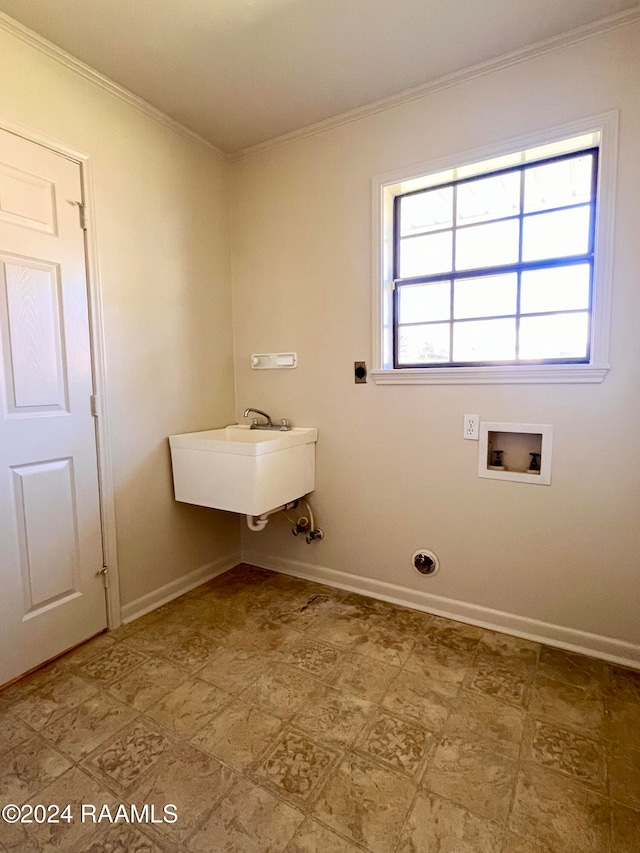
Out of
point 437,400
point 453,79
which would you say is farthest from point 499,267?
point 453,79

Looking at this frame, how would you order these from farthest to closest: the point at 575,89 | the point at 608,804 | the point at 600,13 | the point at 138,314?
the point at 138,314 < the point at 575,89 < the point at 600,13 < the point at 608,804

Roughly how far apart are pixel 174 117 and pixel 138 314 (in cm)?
107

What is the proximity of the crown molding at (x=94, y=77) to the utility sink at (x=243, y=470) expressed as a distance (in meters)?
1.66

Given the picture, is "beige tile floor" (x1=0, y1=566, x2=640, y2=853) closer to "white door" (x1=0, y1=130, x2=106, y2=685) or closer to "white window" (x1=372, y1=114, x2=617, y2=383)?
"white door" (x1=0, y1=130, x2=106, y2=685)

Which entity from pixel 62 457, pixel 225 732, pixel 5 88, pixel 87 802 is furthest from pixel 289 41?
pixel 87 802

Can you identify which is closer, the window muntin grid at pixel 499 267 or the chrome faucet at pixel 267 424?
the window muntin grid at pixel 499 267

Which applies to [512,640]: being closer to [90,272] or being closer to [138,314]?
[138,314]

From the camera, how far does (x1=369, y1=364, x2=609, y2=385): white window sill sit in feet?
5.90

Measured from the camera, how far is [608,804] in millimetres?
1228

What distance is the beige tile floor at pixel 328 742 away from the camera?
1.16m

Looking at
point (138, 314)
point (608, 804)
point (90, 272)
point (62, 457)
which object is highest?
point (90, 272)

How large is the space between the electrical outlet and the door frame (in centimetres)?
173

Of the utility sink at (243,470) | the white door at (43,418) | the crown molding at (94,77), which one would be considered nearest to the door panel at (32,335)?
the white door at (43,418)

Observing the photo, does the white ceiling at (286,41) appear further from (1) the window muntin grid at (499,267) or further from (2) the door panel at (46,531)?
(2) the door panel at (46,531)
